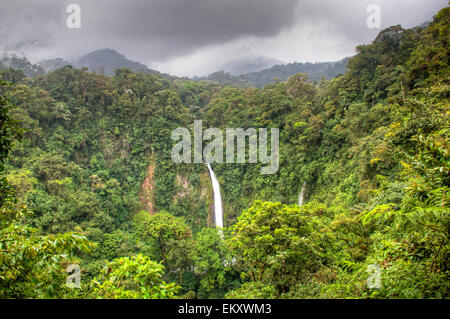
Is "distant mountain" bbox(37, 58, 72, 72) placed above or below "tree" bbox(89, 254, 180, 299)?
above

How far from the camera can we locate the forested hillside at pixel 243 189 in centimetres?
245

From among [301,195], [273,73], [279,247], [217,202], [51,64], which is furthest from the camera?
[273,73]

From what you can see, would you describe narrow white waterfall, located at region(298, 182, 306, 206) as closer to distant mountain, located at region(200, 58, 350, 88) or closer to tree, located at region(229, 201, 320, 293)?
tree, located at region(229, 201, 320, 293)

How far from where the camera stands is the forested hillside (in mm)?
2451

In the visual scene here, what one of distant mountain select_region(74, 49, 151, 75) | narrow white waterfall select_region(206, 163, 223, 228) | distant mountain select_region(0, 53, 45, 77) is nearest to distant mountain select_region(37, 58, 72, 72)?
distant mountain select_region(74, 49, 151, 75)

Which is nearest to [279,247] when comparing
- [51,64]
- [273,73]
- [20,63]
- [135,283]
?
[135,283]

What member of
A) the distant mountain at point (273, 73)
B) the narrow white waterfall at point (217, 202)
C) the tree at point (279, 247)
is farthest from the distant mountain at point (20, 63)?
the tree at point (279, 247)

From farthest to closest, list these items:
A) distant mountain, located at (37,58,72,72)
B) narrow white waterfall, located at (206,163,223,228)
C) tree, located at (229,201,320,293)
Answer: distant mountain, located at (37,58,72,72) → narrow white waterfall, located at (206,163,223,228) → tree, located at (229,201,320,293)

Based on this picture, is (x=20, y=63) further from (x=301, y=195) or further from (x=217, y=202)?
(x=301, y=195)

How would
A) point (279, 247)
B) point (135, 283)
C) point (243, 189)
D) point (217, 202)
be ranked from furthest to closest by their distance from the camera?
point (217, 202) → point (243, 189) → point (279, 247) → point (135, 283)

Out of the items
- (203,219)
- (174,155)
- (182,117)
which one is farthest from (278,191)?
(182,117)

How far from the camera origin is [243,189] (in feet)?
65.0

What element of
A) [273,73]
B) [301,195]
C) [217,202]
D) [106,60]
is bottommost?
[217,202]
